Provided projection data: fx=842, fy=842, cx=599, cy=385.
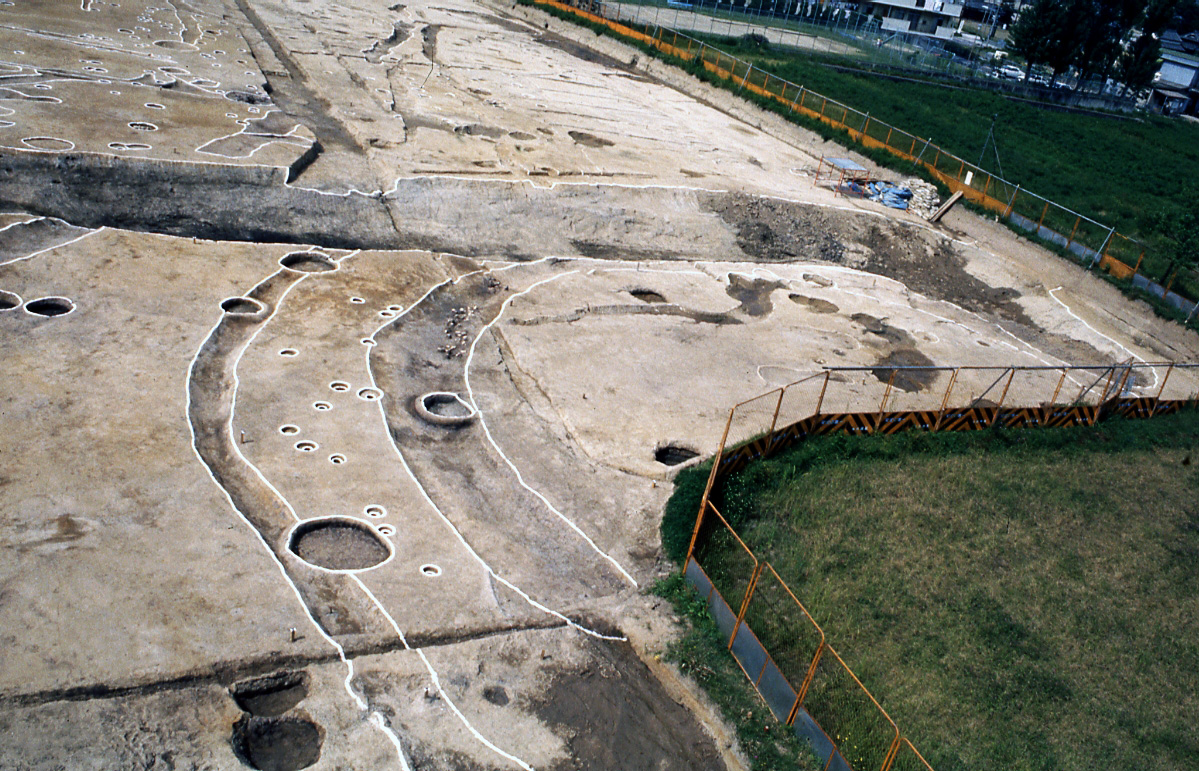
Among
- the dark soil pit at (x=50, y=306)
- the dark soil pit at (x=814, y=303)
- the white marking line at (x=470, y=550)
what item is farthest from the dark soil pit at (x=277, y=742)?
the dark soil pit at (x=814, y=303)

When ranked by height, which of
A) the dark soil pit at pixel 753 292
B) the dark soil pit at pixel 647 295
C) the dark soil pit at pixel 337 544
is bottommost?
the dark soil pit at pixel 337 544

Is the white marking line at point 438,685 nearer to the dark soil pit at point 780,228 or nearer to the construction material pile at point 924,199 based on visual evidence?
the dark soil pit at point 780,228

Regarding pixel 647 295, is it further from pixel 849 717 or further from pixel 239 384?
pixel 849 717

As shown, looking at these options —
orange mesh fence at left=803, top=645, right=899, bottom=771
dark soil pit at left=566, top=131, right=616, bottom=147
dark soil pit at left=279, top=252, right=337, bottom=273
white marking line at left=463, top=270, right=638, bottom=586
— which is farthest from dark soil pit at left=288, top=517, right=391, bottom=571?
dark soil pit at left=566, top=131, right=616, bottom=147

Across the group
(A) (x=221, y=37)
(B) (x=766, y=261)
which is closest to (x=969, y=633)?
(B) (x=766, y=261)

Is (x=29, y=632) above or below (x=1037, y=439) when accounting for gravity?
below

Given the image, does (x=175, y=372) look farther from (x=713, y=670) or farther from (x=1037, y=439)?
(x=1037, y=439)
